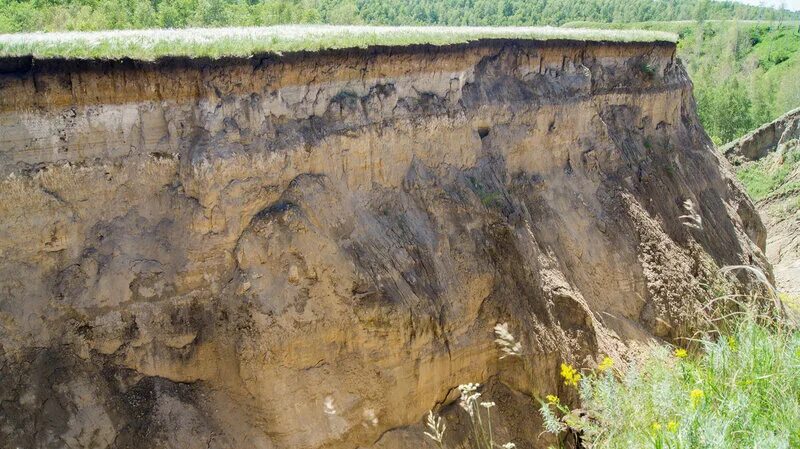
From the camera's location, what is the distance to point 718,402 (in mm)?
5391

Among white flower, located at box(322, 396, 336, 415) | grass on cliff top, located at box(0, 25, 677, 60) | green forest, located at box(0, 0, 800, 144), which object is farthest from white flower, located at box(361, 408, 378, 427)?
green forest, located at box(0, 0, 800, 144)

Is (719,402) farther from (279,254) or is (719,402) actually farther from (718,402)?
(279,254)

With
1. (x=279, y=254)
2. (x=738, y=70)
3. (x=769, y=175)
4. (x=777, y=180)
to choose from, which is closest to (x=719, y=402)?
(x=279, y=254)

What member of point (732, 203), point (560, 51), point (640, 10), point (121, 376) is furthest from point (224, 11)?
point (640, 10)

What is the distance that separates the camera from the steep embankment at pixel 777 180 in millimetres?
28875

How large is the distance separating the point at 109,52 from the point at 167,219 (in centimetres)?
217

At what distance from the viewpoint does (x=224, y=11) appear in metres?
28.1

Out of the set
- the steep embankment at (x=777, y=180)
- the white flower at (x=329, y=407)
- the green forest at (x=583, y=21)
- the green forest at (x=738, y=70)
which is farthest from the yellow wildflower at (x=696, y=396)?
the green forest at (x=738, y=70)

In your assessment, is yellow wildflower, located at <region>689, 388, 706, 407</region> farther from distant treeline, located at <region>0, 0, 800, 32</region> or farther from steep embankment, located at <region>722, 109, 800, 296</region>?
steep embankment, located at <region>722, 109, 800, 296</region>

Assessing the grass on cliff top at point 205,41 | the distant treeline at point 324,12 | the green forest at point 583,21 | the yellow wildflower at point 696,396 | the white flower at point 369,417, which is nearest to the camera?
the yellow wildflower at point 696,396

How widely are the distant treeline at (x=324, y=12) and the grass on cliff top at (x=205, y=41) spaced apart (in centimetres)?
1051

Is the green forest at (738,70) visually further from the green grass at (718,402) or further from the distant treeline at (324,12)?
the green grass at (718,402)

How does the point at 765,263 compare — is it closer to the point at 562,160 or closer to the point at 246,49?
the point at 562,160

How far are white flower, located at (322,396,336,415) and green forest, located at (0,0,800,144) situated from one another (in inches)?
584
